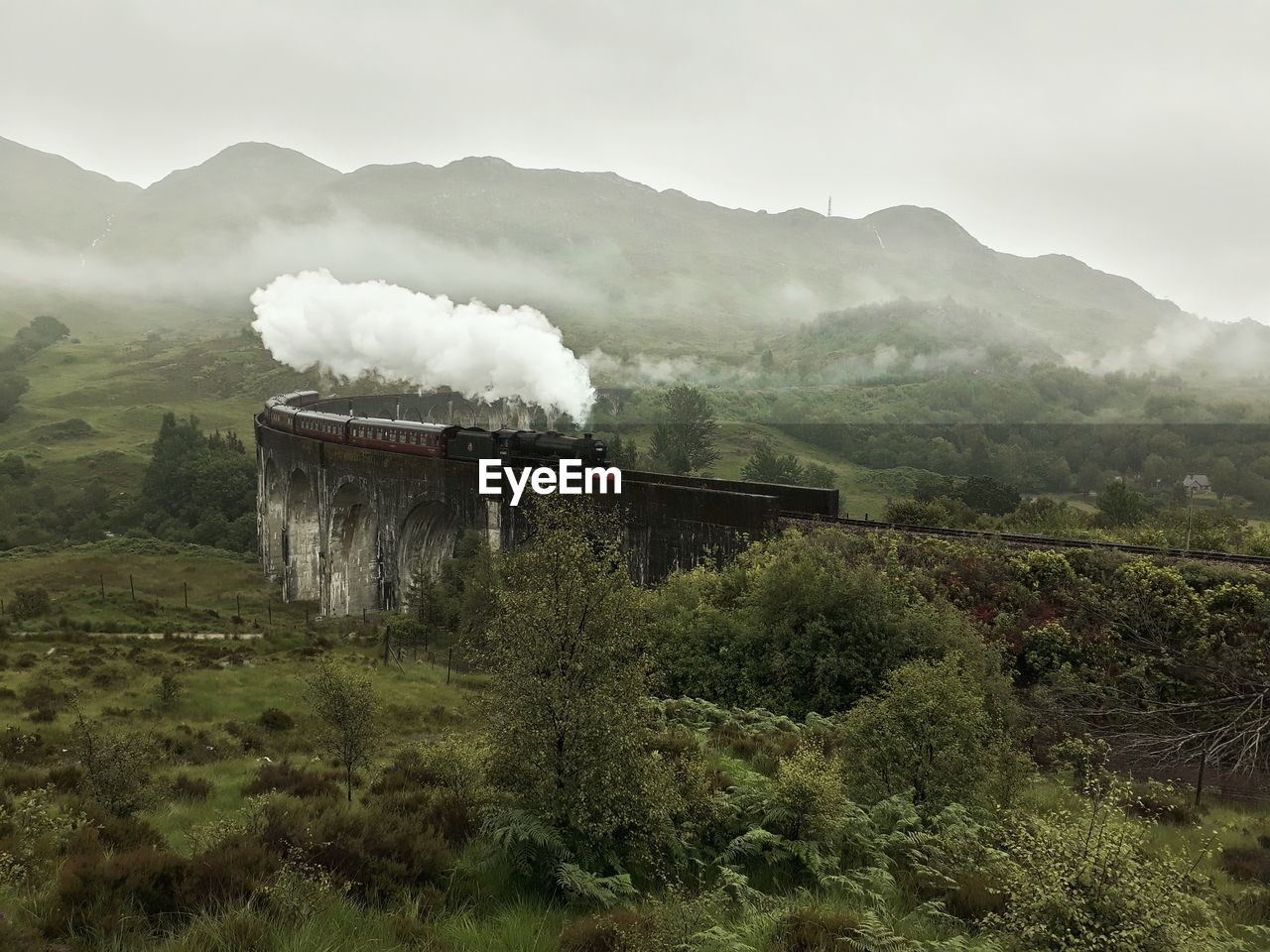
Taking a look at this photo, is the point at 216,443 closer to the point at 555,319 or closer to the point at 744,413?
the point at 744,413

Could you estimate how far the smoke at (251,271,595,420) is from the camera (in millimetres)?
50531

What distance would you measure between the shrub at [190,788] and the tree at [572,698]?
240 inches

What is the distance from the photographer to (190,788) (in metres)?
10.8

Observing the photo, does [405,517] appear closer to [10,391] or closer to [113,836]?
[113,836]

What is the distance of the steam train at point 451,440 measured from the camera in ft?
89.1

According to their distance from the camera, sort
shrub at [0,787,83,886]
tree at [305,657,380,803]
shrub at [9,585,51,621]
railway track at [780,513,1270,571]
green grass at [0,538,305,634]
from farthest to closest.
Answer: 1. green grass at [0,538,305,634]
2. shrub at [9,585,51,621]
3. railway track at [780,513,1270,571]
4. tree at [305,657,380,803]
5. shrub at [0,787,83,886]

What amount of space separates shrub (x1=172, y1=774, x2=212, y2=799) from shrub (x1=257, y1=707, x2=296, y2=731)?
6.10m

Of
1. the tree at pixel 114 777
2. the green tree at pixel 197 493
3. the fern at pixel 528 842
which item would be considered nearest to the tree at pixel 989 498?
the fern at pixel 528 842

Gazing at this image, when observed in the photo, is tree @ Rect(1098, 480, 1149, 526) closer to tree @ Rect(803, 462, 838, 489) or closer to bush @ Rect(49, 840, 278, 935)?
tree @ Rect(803, 462, 838, 489)

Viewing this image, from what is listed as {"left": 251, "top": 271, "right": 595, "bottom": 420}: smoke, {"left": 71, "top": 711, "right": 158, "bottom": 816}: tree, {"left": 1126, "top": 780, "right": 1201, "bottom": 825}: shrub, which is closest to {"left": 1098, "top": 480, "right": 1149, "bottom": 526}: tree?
{"left": 1126, "top": 780, "right": 1201, "bottom": 825}: shrub

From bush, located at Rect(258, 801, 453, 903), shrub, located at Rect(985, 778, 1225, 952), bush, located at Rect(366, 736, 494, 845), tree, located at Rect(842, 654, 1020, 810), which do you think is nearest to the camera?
shrub, located at Rect(985, 778, 1225, 952)

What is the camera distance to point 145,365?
13088cm

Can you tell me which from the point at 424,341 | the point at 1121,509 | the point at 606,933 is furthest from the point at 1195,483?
the point at 424,341

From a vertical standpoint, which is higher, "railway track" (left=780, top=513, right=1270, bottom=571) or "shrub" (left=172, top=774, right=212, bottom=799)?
"railway track" (left=780, top=513, right=1270, bottom=571)
